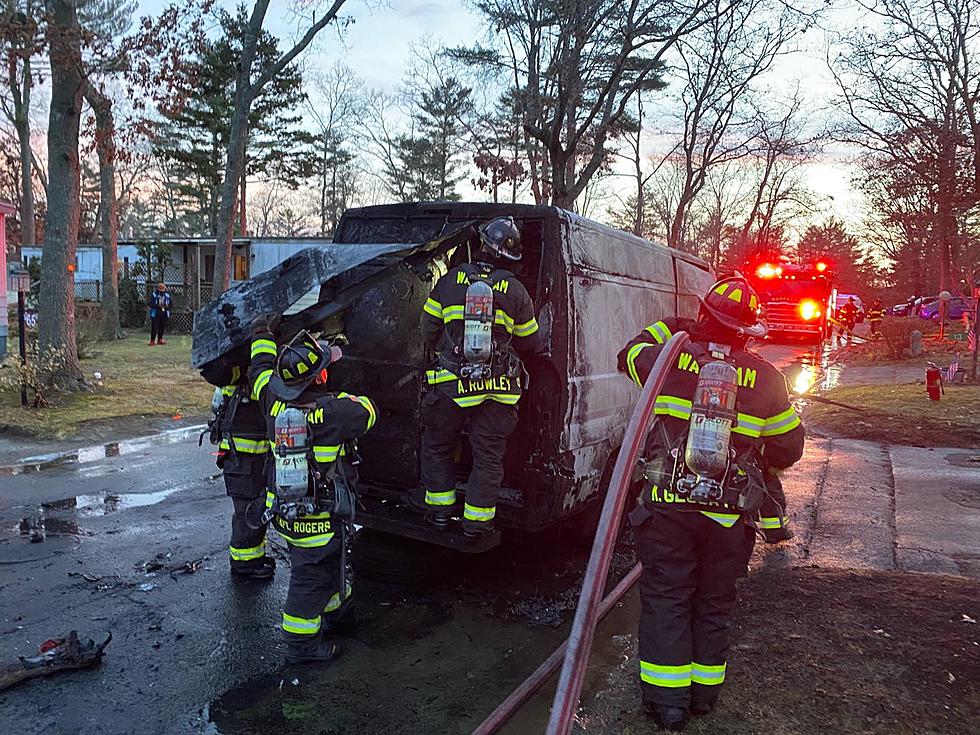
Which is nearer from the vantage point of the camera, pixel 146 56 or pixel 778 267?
pixel 146 56

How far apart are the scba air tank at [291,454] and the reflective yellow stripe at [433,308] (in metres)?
1.16

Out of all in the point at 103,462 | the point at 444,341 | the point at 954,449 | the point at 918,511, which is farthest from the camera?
the point at 954,449

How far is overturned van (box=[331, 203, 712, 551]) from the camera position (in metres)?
4.31

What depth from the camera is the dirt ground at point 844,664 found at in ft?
10.1

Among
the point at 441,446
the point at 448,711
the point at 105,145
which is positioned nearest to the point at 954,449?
the point at 441,446

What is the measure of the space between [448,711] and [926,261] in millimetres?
53617

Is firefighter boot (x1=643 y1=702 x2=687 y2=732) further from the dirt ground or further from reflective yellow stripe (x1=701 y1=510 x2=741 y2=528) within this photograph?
reflective yellow stripe (x1=701 y1=510 x2=741 y2=528)

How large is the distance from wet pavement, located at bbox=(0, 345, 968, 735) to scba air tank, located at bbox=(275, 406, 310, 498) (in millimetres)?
892

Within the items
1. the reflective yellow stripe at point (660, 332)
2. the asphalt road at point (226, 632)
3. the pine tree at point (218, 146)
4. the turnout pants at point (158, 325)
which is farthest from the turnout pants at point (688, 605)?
the pine tree at point (218, 146)

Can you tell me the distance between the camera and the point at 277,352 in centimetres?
395

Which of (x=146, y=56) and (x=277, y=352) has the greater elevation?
(x=146, y=56)

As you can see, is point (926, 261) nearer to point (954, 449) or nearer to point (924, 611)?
point (954, 449)

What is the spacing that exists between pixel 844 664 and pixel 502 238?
9.27 ft

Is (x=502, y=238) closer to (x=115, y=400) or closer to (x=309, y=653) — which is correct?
(x=309, y=653)
